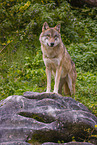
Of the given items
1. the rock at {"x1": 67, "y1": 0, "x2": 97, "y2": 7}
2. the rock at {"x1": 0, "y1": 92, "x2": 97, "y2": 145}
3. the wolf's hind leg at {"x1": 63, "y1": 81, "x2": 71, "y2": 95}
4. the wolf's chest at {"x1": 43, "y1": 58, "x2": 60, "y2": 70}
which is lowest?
the wolf's hind leg at {"x1": 63, "y1": 81, "x2": 71, "y2": 95}

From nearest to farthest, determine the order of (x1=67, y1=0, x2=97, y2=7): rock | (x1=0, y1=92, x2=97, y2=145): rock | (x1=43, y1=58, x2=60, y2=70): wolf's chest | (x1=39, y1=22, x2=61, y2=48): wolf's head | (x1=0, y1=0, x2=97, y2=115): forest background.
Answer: (x1=0, y1=92, x2=97, y2=145): rock, (x1=39, y1=22, x2=61, y2=48): wolf's head, (x1=43, y1=58, x2=60, y2=70): wolf's chest, (x1=0, y1=0, x2=97, y2=115): forest background, (x1=67, y1=0, x2=97, y2=7): rock

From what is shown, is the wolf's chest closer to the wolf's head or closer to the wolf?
the wolf

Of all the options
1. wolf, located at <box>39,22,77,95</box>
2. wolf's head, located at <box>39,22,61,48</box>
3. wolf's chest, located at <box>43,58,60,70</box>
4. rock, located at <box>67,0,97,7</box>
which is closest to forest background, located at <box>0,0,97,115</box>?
rock, located at <box>67,0,97,7</box>

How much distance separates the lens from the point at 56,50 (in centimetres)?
536

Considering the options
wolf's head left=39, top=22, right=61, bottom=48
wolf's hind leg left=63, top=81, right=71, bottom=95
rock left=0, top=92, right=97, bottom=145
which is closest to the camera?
rock left=0, top=92, right=97, bottom=145

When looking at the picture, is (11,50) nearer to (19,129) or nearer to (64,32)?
(64,32)

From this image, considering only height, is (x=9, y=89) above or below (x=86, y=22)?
below

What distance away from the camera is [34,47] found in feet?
33.3

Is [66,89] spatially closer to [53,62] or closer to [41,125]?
[53,62]

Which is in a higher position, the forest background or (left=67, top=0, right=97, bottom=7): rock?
(left=67, top=0, right=97, bottom=7): rock

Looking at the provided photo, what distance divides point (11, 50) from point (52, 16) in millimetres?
2844

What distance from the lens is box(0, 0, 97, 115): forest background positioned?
26.0 ft

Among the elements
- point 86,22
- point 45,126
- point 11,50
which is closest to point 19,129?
point 45,126

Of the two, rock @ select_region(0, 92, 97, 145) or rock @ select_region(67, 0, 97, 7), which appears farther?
rock @ select_region(67, 0, 97, 7)
